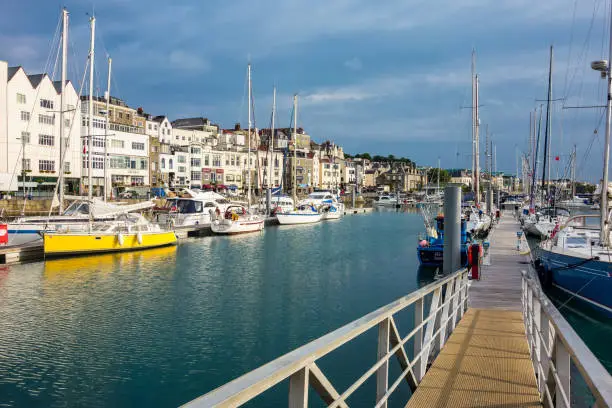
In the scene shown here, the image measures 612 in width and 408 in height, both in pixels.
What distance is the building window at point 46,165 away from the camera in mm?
58250

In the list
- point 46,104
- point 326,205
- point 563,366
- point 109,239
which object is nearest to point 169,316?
point 563,366

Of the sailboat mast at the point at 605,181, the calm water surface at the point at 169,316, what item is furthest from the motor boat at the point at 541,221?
the sailboat mast at the point at 605,181

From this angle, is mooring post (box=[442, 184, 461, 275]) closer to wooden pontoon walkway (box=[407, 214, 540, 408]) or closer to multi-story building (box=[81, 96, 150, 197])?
wooden pontoon walkway (box=[407, 214, 540, 408])

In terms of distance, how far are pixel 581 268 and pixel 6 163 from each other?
57184mm

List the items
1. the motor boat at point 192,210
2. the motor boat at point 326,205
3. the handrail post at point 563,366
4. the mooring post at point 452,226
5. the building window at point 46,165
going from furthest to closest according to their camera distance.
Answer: the motor boat at point 326,205 → the building window at point 46,165 → the motor boat at point 192,210 → the mooring post at point 452,226 → the handrail post at point 563,366

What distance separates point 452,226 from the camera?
44.9 ft

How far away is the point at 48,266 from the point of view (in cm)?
2839

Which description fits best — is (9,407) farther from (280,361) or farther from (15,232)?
(15,232)

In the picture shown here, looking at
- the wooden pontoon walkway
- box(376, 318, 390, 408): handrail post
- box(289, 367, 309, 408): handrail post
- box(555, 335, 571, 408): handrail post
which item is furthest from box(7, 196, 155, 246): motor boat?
box(289, 367, 309, 408): handrail post

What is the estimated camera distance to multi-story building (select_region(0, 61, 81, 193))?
5550 cm

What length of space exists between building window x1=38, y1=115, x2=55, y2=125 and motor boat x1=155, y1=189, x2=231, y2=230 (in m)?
19.8

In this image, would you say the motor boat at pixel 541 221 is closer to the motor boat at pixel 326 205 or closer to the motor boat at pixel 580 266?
the motor boat at pixel 580 266

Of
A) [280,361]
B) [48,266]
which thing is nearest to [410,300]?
[280,361]

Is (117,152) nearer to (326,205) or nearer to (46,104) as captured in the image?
(46,104)
